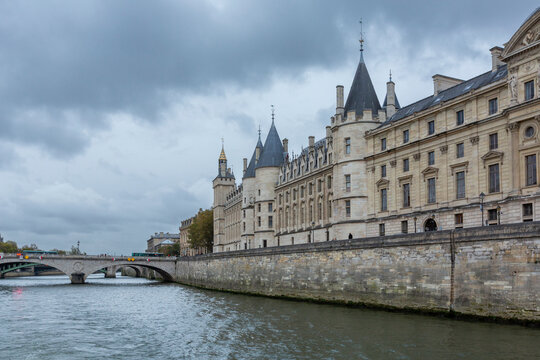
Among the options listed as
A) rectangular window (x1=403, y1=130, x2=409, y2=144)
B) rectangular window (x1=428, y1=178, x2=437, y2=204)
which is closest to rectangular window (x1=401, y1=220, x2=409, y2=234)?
rectangular window (x1=428, y1=178, x2=437, y2=204)

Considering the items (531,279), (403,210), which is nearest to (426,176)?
(403,210)

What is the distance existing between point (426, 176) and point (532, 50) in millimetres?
12039

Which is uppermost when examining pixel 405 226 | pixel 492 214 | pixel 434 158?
pixel 434 158

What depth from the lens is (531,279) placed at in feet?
77.0

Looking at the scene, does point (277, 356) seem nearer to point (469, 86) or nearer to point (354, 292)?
point (354, 292)

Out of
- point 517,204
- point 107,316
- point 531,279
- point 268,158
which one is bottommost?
point 107,316

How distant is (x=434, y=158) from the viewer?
136 ft

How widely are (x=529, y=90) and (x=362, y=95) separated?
18.5 metres

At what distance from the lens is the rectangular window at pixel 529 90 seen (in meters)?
33.0

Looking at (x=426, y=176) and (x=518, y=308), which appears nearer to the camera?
(x=518, y=308)

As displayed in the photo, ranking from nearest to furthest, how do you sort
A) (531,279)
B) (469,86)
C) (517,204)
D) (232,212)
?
1. (531,279)
2. (517,204)
3. (469,86)
4. (232,212)

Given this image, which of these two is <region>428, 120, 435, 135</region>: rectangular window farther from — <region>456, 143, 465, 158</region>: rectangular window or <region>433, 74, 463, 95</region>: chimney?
<region>433, 74, 463, 95</region>: chimney

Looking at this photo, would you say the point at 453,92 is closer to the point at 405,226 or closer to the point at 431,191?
the point at 431,191

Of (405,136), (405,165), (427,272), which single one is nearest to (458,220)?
(405,165)
